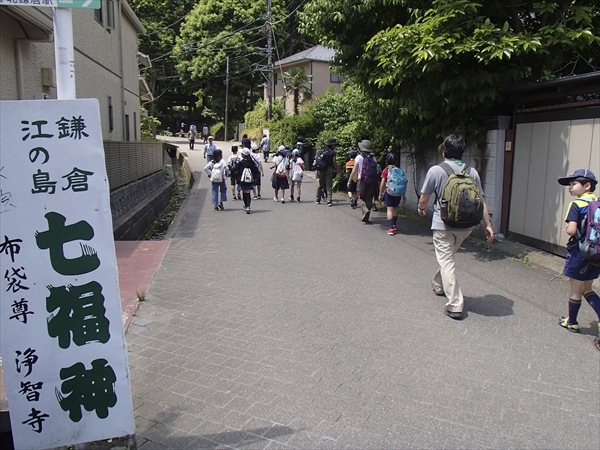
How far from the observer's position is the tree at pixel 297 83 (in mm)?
35344

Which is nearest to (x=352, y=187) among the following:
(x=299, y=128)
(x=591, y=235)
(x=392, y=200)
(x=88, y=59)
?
(x=392, y=200)

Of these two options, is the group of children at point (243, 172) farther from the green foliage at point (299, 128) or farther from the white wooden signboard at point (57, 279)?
the green foliage at point (299, 128)

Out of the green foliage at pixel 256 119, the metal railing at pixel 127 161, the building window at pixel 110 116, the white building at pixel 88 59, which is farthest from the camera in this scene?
the green foliage at pixel 256 119

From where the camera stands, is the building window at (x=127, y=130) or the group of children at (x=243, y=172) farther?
the building window at (x=127, y=130)

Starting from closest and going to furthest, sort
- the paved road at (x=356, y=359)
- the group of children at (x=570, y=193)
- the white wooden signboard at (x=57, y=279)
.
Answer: the white wooden signboard at (x=57, y=279), the paved road at (x=356, y=359), the group of children at (x=570, y=193)

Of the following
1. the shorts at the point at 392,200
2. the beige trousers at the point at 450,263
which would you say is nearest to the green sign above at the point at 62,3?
the beige trousers at the point at 450,263

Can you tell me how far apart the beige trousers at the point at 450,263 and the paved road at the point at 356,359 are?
0.73 feet

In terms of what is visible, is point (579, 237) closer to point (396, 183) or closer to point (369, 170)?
point (396, 183)

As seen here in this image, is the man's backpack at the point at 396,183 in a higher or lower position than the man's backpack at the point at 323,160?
lower

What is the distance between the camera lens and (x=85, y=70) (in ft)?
43.8

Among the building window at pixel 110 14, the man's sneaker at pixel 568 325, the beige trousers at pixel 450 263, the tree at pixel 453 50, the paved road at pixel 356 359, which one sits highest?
the building window at pixel 110 14

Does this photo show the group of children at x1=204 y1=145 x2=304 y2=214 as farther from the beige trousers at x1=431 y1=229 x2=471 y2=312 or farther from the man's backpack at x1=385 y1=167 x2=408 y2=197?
the beige trousers at x1=431 y1=229 x2=471 y2=312

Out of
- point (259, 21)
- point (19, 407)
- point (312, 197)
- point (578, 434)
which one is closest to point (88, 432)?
point (19, 407)

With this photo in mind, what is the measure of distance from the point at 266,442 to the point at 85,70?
12.7 meters
